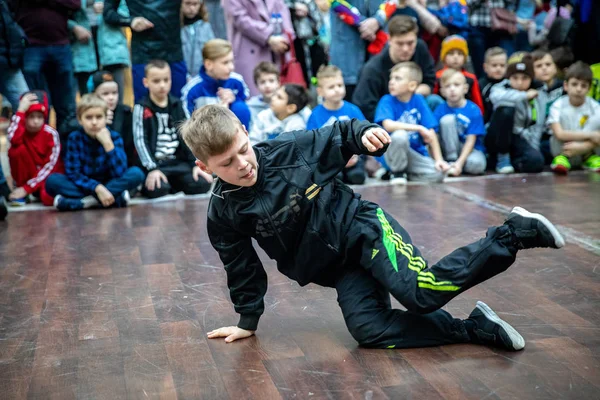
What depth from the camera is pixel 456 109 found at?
587cm

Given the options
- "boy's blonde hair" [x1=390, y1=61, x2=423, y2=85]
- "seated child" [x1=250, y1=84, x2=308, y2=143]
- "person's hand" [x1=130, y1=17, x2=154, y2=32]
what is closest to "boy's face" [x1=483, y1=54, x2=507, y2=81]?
"boy's blonde hair" [x1=390, y1=61, x2=423, y2=85]

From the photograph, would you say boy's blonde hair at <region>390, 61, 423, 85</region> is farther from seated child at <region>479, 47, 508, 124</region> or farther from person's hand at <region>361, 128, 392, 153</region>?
person's hand at <region>361, 128, 392, 153</region>

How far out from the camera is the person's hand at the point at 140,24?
5.71 m

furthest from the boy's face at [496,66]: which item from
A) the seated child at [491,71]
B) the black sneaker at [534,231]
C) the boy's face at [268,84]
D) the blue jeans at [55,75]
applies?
the black sneaker at [534,231]

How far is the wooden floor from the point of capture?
220 centimetres

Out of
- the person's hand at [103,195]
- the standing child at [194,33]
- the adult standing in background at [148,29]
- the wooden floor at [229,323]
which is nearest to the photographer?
the wooden floor at [229,323]

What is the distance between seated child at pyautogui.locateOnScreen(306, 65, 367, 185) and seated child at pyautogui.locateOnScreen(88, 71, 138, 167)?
4.20 ft

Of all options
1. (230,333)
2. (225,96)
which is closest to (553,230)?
(230,333)

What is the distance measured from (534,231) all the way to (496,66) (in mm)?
4230

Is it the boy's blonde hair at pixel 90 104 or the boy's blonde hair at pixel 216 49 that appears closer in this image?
the boy's blonde hair at pixel 90 104

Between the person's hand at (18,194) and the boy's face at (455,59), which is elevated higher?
the boy's face at (455,59)

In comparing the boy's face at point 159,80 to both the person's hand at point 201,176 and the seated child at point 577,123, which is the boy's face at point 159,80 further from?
the seated child at point 577,123

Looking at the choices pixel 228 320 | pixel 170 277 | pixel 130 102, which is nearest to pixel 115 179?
pixel 130 102

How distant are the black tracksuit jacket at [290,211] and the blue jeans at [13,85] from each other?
3.40 m
